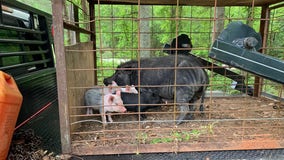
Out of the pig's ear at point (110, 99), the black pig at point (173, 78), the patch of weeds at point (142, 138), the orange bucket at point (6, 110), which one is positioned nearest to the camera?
the orange bucket at point (6, 110)

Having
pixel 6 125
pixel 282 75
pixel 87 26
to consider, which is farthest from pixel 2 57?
pixel 282 75

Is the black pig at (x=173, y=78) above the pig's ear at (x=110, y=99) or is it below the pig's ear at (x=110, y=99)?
above

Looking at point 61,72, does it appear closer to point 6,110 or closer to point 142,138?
point 6,110

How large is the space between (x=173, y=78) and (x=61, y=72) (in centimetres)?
198

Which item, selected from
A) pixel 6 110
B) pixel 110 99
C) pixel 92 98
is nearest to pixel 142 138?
pixel 110 99

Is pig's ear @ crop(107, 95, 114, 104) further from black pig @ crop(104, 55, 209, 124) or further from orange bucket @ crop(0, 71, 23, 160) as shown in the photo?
orange bucket @ crop(0, 71, 23, 160)

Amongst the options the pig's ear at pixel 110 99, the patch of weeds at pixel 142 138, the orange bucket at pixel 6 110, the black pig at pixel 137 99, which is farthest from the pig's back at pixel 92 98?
the orange bucket at pixel 6 110

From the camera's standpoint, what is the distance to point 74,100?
287cm

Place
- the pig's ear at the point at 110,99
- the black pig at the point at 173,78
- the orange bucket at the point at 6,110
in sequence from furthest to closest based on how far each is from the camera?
the black pig at the point at 173,78
the pig's ear at the point at 110,99
the orange bucket at the point at 6,110


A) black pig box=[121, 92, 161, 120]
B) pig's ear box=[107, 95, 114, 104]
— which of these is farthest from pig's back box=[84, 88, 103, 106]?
black pig box=[121, 92, 161, 120]

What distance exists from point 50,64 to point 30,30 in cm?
89

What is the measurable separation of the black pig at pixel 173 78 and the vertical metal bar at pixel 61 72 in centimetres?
136

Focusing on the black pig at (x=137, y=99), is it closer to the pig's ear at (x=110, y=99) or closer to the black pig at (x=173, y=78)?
the black pig at (x=173, y=78)

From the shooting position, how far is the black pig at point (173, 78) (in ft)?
11.4
